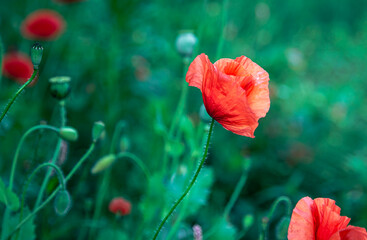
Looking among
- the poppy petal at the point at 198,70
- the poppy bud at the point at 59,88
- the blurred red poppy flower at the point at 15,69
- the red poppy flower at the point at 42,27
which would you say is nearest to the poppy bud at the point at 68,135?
the poppy bud at the point at 59,88

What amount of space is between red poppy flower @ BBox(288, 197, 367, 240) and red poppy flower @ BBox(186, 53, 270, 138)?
14 cm

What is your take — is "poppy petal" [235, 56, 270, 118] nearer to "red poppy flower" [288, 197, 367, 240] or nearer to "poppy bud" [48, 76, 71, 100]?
"red poppy flower" [288, 197, 367, 240]

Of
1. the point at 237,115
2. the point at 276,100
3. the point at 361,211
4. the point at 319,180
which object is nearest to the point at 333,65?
the point at 276,100

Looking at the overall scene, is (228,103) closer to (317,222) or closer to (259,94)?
(259,94)

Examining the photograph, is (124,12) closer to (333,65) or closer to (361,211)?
(361,211)

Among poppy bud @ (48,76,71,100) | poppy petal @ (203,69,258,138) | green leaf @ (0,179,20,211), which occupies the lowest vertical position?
green leaf @ (0,179,20,211)

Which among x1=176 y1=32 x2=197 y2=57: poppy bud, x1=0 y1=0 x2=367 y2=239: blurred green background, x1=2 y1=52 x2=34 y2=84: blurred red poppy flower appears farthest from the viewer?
x1=2 y1=52 x2=34 y2=84: blurred red poppy flower

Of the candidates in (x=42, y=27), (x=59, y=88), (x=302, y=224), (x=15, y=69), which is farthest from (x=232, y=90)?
(x=42, y=27)

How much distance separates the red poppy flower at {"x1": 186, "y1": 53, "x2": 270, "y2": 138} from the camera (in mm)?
591

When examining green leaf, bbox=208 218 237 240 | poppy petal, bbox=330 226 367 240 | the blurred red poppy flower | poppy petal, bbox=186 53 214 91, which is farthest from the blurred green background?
poppy petal, bbox=330 226 367 240

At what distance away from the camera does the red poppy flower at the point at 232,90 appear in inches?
23.3

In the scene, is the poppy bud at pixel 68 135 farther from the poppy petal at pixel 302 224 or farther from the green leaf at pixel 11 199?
the poppy petal at pixel 302 224

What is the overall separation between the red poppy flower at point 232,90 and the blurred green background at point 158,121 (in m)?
0.42

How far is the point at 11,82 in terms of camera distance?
179 centimetres
